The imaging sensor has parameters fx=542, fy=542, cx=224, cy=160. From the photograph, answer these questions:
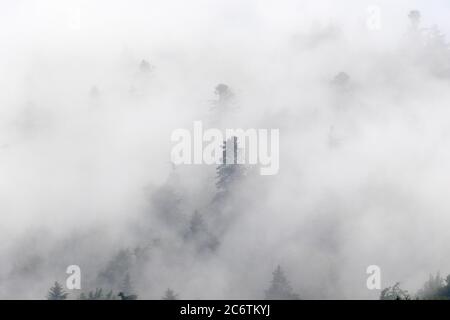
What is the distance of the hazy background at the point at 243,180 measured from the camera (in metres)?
63.5

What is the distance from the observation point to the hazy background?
208 ft

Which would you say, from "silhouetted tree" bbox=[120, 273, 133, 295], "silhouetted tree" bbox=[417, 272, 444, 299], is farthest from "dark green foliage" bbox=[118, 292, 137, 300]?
"silhouetted tree" bbox=[417, 272, 444, 299]

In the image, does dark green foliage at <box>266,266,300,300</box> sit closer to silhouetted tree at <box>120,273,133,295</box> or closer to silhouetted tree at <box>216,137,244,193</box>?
silhouetted tree at <box>120,273,133,295</box>

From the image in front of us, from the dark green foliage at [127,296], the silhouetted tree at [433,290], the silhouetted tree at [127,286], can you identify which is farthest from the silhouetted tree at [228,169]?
the silhouetted tree at [433,290]

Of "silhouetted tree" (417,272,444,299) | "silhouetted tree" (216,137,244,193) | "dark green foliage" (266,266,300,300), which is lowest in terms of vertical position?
"silhouetted tree" (417,272,444,299)

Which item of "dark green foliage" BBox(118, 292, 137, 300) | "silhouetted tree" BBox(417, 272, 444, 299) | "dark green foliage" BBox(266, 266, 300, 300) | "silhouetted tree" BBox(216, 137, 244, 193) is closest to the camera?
"dark green foliage" BBox(118, 292, 137, 300)

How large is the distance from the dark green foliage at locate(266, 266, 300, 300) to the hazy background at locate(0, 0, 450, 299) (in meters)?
4.27

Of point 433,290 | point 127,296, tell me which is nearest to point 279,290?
point 433,290

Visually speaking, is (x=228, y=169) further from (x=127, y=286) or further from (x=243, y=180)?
(x=127, y=286)

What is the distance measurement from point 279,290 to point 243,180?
21935 millimetres

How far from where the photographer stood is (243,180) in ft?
244

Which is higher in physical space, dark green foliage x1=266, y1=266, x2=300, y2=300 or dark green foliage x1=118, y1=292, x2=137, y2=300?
dark green foliage x1=266, y1=266, x2=300, y2=300

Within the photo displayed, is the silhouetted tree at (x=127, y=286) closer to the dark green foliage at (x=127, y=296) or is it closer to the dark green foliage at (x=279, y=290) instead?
the dark green foliage at (x=279, y=290)

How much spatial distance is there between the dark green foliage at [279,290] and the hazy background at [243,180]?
4.27m
